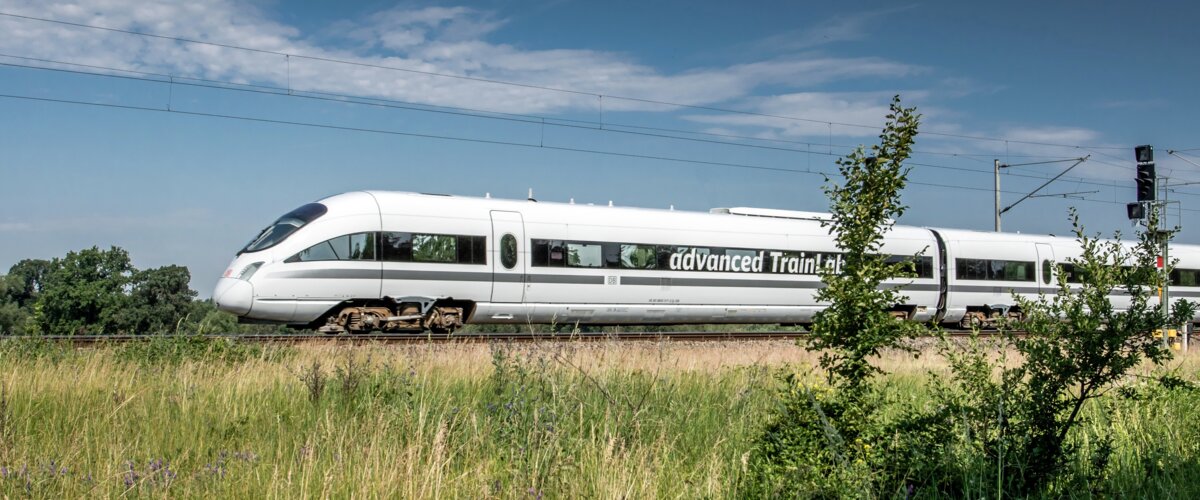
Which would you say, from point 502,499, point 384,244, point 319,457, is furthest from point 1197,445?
point 384,244

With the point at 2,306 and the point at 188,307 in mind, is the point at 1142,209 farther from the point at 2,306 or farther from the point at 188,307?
the point at 2,306

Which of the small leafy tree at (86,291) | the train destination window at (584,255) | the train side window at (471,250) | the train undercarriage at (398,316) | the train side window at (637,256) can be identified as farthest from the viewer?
the small leafy tree at (86,291)

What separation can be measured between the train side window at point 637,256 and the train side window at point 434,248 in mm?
3670

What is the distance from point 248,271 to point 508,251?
464 centimetres

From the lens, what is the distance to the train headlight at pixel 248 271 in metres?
16.9

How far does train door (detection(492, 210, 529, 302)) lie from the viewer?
1842cm

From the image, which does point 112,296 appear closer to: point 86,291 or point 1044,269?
point 86,291

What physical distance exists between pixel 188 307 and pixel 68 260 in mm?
5143

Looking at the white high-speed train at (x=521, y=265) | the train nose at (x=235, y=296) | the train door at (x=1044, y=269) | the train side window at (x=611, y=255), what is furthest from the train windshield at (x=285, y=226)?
the train door at (x=1044, y=269)

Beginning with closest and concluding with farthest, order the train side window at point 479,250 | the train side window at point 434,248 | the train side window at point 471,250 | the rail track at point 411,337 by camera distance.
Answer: the rail track at point 411,337, the train side window at point 434,248, the train side window at point 471,250, the train side window at point 479,250

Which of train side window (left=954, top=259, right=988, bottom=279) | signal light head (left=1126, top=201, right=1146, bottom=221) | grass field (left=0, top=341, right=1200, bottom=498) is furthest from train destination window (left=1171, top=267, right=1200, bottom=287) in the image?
grass field (left=0, top=341, right=1200, bottom=498)

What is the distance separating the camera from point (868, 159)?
633cm

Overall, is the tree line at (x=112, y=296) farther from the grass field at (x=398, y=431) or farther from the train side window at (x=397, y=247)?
the grass field at (x=398, y=431)

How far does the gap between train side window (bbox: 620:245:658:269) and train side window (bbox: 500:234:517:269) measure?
95.0 inches
